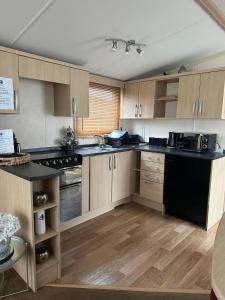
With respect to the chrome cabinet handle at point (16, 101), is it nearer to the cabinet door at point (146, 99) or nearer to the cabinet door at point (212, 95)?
the cabinet door at point (146, 99)

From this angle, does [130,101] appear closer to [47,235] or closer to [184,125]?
[184,125]

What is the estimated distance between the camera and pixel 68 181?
252cm

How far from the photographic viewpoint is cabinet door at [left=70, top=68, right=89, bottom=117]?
8.94ft

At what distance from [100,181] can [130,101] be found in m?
1.65

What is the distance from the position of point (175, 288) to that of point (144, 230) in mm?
930

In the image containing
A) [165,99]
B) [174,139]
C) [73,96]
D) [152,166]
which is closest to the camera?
[73,96]

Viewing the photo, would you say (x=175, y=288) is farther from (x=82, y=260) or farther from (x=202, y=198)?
(x=202, y=198)

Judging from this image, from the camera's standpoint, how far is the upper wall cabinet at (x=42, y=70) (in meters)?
2.26

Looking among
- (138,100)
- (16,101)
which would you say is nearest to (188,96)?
(138,100)

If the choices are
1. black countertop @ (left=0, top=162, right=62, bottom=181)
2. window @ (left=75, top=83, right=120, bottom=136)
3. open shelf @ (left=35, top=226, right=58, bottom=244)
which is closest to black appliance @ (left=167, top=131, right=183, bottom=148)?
window @ (left=75, top=83, right=120, bottom=136)

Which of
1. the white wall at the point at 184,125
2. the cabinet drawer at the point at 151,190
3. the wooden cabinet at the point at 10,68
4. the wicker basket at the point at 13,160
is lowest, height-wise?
the cabinet drawer at the point at 151,190

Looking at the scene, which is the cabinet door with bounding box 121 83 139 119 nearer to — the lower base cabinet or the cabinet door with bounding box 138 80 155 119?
the cabinet door with bounding box 138 80 155 119

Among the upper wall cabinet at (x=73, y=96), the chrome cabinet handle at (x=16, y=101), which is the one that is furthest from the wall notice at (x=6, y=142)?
the upper wall cabinet at (x=73, y=96)

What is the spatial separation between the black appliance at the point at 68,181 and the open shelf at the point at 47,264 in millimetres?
691
